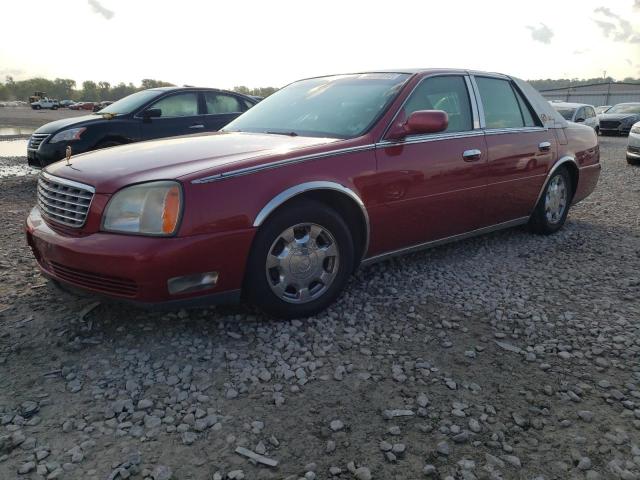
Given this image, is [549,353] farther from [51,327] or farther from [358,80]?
[51,327]

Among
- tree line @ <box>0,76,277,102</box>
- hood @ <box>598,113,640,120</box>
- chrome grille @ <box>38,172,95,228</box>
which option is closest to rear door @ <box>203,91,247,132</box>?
chrome grille @ <box>38,172,95,228</box>

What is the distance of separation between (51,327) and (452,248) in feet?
10.7

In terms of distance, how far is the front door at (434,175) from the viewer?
351cm

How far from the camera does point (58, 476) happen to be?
1.93 m

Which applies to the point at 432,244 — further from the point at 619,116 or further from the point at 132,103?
the point at 619,116

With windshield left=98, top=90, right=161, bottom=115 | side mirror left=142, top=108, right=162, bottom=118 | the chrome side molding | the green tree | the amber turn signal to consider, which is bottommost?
the chrome side molding

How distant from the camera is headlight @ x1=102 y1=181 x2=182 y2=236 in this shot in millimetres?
2646

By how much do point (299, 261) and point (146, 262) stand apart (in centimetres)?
92

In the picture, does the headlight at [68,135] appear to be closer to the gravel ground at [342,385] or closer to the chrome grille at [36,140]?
the chrome grille at [36,140]

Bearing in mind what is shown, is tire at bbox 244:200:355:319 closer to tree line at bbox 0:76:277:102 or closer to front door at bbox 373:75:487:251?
front door at bbox 373:75:487:251

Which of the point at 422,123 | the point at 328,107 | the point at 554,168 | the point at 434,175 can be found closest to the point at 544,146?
the point at 554,168

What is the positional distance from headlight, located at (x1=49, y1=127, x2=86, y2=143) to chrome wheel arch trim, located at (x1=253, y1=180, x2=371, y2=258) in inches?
208

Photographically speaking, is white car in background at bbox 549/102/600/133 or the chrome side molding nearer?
the chrome side molding

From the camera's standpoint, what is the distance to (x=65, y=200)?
9.59ft
